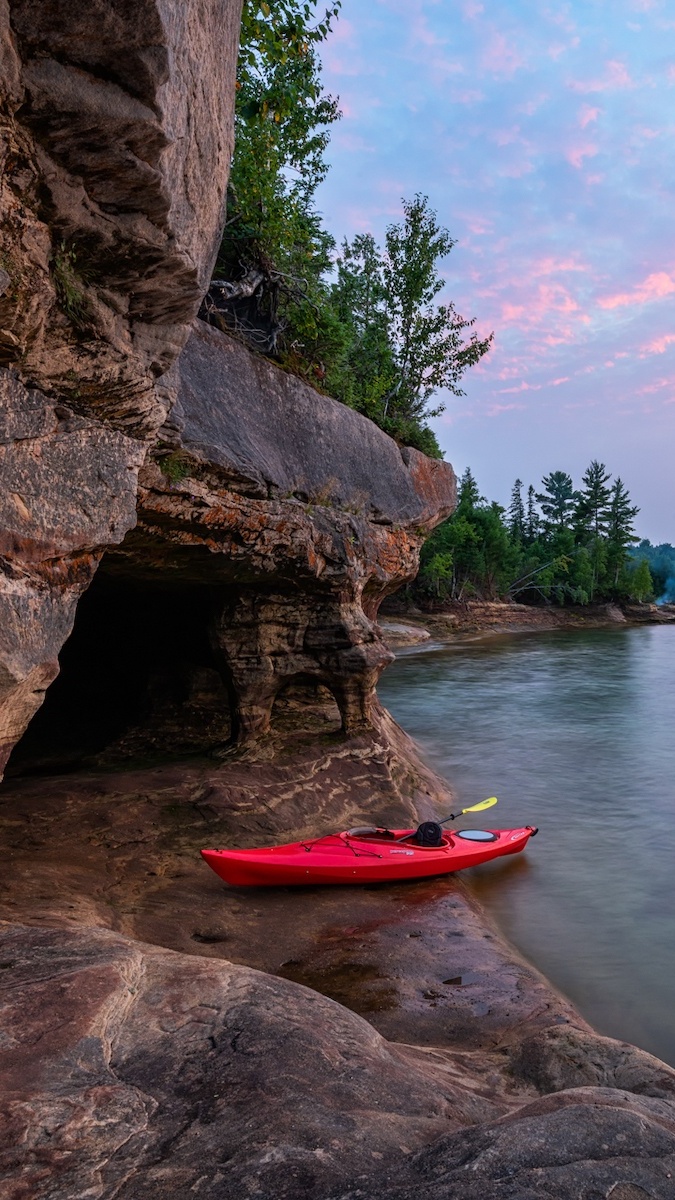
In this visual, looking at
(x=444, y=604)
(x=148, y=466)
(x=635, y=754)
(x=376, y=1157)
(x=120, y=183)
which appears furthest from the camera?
(x=444, y=604)

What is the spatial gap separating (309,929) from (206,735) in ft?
13.8

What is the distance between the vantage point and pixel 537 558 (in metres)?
59.2

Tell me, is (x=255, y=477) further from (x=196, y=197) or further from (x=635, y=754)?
(x=635, y=754)

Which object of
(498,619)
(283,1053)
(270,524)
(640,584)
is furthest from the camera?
(640,584)

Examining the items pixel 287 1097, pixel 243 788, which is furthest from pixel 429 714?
pixel 287 1097

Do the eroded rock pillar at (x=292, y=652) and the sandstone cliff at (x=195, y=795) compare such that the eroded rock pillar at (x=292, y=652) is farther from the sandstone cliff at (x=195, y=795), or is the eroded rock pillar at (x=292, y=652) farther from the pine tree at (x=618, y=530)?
the pine tree at (x=618, y=530)

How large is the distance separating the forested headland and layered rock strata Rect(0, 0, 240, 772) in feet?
122

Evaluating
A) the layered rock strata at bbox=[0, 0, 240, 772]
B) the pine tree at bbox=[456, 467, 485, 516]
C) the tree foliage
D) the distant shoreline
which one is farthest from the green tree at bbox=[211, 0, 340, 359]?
the pine tree at bbox=[456, 467, 485, 516]

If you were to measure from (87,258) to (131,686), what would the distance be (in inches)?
364

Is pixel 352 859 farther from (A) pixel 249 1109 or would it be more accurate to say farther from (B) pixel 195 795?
(A) pixel 249 1109

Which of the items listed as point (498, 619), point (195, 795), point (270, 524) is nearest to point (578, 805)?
point (195, 795)

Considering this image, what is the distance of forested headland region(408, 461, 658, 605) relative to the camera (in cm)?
4672

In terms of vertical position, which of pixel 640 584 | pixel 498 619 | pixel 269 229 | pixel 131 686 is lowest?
pixel 131 686

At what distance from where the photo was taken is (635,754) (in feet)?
52.5
